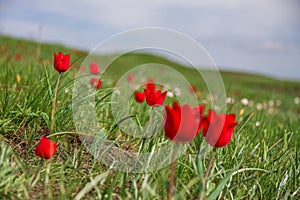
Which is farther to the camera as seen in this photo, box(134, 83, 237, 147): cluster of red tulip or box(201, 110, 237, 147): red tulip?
box(201, 110, 237, 147): red tulip

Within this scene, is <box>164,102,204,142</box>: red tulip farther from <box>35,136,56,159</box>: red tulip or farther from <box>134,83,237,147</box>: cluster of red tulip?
<box>35,136,56,159</box>: red tulip

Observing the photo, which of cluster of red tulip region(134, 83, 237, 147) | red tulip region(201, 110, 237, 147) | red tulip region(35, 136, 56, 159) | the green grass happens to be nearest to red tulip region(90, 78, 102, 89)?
the green grass

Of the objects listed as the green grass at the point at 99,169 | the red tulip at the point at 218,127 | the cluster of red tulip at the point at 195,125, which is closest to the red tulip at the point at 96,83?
the green grass at the point at 99,169

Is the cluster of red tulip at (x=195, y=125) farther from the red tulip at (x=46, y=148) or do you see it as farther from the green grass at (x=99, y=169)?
the red tulip at (x=46, y=148)

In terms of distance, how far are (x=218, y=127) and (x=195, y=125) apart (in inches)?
6.2

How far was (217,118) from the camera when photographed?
1617 mm

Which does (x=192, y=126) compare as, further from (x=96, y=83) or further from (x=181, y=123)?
(x=96, y=83)

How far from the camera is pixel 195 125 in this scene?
1.50 m

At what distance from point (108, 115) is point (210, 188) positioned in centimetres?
150

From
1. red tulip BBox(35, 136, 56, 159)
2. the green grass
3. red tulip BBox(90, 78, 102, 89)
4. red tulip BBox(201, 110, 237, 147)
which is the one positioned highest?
red tulip BBox(90, 78, 102, 89)

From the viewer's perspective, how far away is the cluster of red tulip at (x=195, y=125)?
1461 mm

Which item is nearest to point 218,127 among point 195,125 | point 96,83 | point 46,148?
point 195,125

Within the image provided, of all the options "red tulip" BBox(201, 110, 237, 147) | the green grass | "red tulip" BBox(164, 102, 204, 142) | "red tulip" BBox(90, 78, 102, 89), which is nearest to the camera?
"red tulip" BBox(164, 102, 204, 142)

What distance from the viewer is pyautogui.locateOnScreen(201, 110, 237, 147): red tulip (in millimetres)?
1604
